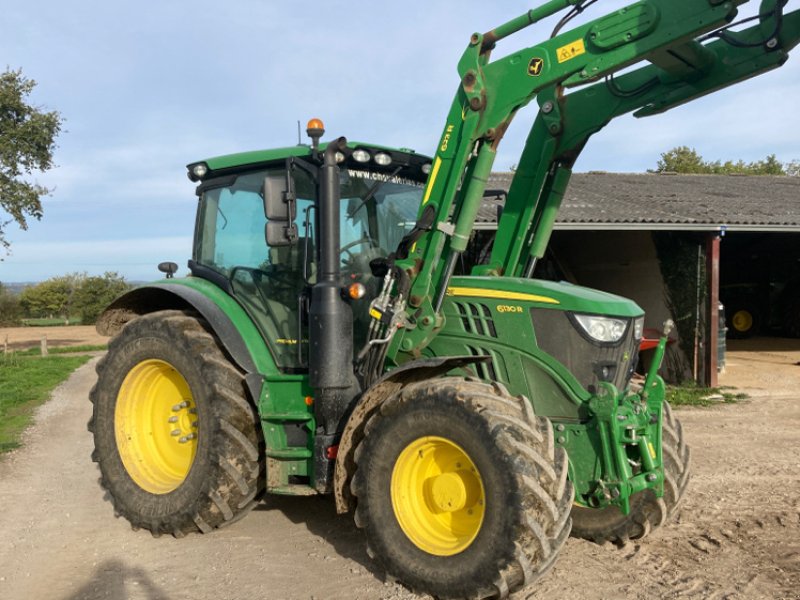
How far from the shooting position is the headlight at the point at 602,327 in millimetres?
4020

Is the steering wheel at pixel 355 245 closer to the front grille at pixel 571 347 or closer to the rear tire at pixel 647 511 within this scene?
the front grille at pixel 571 347

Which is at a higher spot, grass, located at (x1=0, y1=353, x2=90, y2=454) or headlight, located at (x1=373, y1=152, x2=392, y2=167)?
headlight, located at (x1=373, y1=152, x2=392, y2=167)

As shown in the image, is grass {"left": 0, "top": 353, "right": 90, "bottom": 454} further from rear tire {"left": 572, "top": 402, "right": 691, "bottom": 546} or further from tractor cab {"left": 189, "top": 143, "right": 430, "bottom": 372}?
rear tire {"left": 572, "top": 402, "right": 691, "bottom": 546}

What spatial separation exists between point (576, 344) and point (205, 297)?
241cm

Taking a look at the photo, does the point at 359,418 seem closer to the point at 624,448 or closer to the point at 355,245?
the point at 355,245

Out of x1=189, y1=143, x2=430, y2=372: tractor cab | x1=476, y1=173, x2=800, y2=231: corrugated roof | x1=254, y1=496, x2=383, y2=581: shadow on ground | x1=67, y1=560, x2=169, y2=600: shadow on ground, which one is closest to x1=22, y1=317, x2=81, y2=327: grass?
x1=476, y1=173, x2=800, y2=231: corrugated roof

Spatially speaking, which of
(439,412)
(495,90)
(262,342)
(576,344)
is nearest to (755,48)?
(495,90)

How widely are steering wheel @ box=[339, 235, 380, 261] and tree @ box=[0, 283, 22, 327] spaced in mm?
40309

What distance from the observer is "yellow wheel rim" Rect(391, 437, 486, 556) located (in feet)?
12.2

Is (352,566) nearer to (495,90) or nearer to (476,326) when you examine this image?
(476,326)

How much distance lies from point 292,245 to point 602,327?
1.91 meters

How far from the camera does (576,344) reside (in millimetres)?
4016

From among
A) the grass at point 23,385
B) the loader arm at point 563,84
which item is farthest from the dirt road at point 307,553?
the grass at point 23,385

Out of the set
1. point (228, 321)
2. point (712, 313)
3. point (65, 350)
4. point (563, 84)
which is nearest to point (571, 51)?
point (563, 84)
